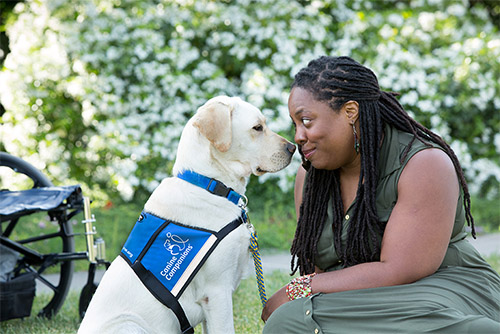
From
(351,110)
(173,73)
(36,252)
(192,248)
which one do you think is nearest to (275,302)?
(192,248)

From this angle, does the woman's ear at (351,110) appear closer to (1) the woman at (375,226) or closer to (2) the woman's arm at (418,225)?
(1) the woman at (375,226)

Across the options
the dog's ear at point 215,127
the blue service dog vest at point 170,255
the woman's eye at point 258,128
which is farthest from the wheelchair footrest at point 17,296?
the woman's eye at point 258,128

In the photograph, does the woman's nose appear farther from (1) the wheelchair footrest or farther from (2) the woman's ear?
(1) the wheelchair footrest

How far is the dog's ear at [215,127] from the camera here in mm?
2633

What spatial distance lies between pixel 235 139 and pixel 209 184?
0.26 m

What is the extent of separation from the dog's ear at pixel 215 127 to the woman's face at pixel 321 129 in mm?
350

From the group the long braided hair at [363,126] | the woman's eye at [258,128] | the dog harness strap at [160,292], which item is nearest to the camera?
the long braided hair at [363,126]

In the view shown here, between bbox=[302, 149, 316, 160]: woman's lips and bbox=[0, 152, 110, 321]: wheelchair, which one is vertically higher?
bbox=[302, 149, 316, 160]: woman's lips

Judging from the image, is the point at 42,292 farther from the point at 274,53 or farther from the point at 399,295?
the point at 274,53

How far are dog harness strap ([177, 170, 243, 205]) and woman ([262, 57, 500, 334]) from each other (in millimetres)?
402

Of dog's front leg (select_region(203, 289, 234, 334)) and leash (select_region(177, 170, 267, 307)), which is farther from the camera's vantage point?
leash (select_region(177, 170, 267, 307))

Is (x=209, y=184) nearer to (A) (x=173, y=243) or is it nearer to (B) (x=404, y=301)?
(A) (x=173, y=243)

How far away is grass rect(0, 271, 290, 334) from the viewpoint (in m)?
3.51

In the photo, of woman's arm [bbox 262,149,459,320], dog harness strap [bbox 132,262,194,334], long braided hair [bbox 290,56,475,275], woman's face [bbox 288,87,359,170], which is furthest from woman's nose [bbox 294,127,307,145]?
dog harness strap [bbox 132,262,194,334]
